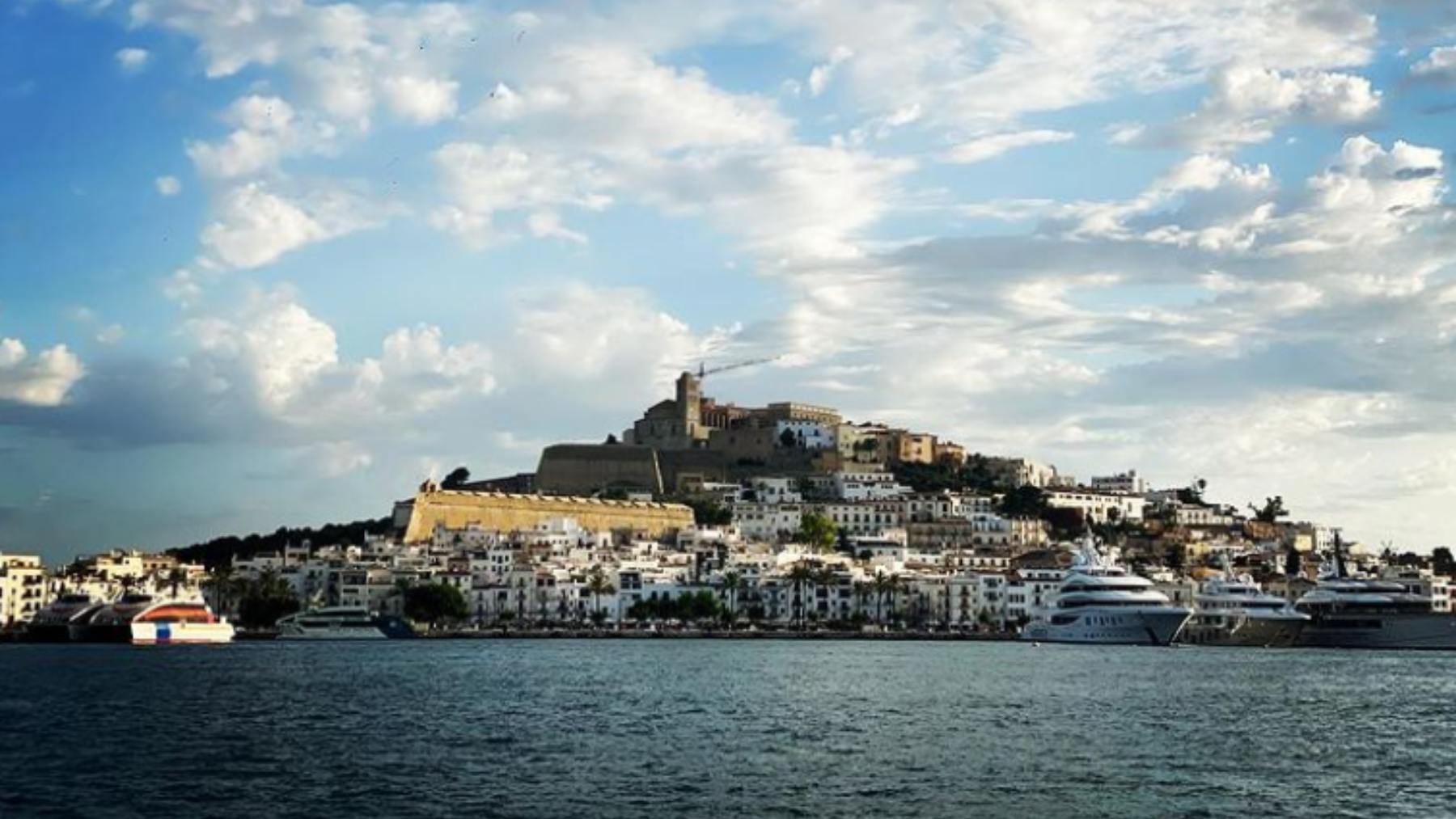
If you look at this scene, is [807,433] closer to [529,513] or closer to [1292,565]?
[529,513]

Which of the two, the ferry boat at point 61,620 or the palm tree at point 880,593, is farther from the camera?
the palm tree at point 880,593

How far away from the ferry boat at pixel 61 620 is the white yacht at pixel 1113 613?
56.5 m

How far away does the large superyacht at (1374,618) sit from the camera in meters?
102

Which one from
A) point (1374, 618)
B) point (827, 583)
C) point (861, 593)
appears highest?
point (827, 583)

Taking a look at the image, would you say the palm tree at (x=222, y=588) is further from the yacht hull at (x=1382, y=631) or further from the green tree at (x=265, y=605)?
the yacht hull at (x=1382, y=631)

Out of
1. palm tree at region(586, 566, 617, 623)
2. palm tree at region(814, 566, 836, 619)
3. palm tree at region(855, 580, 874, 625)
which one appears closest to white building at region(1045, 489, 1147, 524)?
palm tree at region(855, 580, 874, 625)

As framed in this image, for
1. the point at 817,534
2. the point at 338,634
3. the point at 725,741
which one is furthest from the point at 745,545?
the point at 725,741

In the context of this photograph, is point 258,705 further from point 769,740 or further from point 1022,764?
point 1022,764

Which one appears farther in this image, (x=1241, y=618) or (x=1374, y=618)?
(x=1241, y=618)

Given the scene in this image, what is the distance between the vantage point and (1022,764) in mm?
37469

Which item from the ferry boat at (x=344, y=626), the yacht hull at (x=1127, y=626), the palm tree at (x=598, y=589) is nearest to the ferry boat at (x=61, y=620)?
the ferry boat at (x=344, y=626)

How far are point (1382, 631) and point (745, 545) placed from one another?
55787 mm

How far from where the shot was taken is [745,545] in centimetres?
14662

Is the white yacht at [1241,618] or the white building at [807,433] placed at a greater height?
the white building at [807,433]
